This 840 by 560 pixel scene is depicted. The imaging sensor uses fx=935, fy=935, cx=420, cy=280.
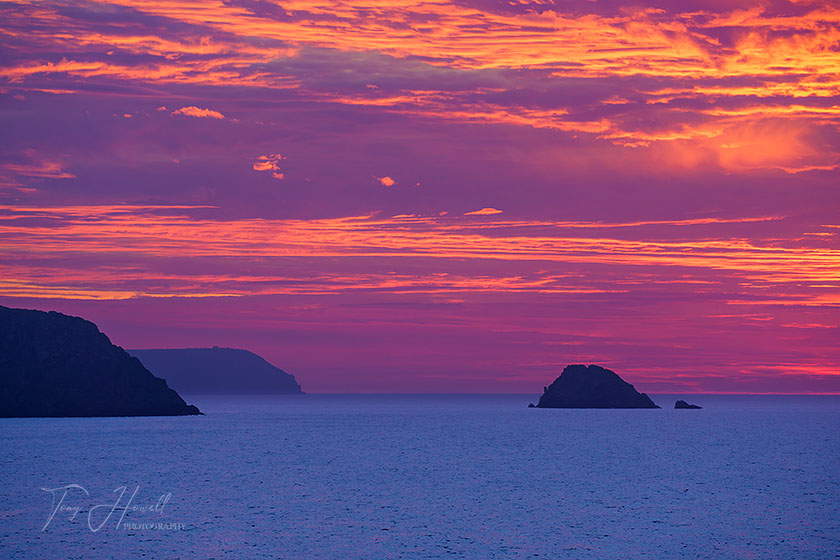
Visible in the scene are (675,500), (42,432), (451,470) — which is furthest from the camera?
(42,432)

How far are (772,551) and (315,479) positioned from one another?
48.7 metres

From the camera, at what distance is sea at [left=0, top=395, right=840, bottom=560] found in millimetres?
51344

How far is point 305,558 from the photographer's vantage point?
48188 millimetres

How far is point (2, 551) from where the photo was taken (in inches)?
1896

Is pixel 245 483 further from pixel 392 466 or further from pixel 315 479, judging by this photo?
pixel 392 466

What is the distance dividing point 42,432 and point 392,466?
102 metres

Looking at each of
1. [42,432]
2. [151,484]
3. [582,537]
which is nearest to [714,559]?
[582,537]

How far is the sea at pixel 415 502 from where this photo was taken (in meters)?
51.3

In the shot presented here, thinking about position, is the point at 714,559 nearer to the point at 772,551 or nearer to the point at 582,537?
the point at 772,551

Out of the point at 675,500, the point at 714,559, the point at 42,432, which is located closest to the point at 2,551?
the point at 714,559

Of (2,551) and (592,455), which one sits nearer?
(2,551)

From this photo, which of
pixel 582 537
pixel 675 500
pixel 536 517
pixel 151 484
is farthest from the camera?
pixel 151 484

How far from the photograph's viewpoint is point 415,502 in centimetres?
7150

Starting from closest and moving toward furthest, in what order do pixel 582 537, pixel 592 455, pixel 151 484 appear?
pixel 582 537 < pixel 151 484 < pixel 592 455
